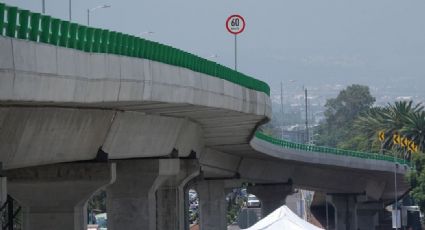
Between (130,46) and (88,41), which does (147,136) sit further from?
(88,41)

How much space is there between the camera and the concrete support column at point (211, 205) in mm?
79750

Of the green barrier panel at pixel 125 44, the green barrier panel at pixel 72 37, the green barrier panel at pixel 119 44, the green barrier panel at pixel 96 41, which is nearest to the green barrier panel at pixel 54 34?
the green barrier panel at pixel 72 37

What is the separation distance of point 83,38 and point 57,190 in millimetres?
11132

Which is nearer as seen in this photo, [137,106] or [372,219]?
[137,106]

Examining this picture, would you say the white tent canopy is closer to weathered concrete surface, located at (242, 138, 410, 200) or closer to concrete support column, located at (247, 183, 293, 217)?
weathered concrete surface, located at (242, 138, 410, 200)

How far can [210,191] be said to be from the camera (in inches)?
3147

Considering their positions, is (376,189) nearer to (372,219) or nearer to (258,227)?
(372,219)

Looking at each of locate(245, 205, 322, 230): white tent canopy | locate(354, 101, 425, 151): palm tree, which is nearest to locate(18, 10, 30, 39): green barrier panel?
locate(245, 205, 322, 230): white tent canopy

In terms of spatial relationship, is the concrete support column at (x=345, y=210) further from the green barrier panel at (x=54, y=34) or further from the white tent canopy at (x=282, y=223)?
the green barrier panel at (x=54, y=34)

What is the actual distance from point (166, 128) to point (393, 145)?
97365mm

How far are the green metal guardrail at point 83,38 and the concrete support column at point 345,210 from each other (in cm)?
6699

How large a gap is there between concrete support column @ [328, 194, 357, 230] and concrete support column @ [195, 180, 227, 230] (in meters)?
23.4

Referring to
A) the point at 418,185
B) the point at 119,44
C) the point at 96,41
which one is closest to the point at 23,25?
the point at 96,41

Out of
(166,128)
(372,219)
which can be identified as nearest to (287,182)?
(372,219)
